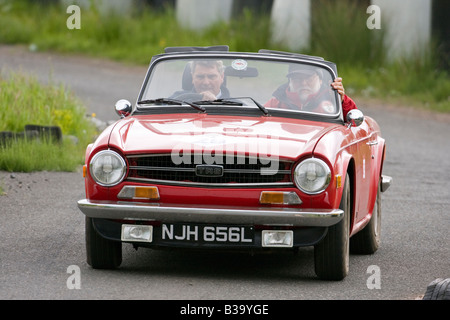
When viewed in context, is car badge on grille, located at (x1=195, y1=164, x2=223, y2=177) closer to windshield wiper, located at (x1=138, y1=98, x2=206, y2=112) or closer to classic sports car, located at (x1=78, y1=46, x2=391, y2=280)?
classic sports car, located at (x1=78, y1=46, x2=391, y2=280)

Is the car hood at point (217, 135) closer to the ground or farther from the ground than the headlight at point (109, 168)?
farther from the ground

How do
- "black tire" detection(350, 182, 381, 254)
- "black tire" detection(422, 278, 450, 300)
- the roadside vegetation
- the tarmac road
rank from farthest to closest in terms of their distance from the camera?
the roadside vegetation < "black tire" detection(350, 182, 381, 254) < the tarmac road < "black tire" detection(422, 278, 450, 300)

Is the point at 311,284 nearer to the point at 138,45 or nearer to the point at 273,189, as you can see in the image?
Answer: the point at 273,189

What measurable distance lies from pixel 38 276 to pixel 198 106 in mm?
1712

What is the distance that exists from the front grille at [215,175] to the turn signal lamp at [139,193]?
62 millimetres

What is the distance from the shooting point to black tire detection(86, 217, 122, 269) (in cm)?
713

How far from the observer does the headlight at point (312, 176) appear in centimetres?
678

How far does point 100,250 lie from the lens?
7.17 metres

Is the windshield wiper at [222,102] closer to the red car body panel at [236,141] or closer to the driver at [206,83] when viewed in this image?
the driver at [206,83]

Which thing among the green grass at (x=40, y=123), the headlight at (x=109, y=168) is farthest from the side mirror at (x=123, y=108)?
the green grass at (x=40, y=123)

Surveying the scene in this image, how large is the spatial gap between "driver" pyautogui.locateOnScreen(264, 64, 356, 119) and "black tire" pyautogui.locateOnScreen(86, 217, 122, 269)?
162 cm

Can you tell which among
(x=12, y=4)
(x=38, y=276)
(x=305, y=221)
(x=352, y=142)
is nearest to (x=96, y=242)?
(x=38, y=276)

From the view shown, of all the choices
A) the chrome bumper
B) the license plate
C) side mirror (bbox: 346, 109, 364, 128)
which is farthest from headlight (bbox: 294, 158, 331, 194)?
side mirror (bbox: 346, 109, 364, 128)
